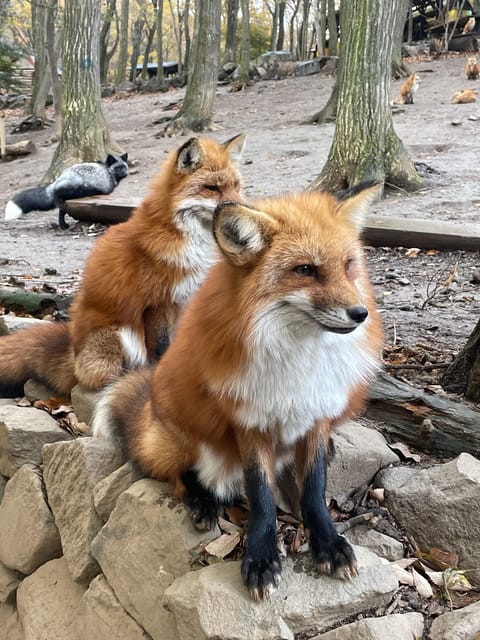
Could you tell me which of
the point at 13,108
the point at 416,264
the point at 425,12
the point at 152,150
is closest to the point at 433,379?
the point at 416,264

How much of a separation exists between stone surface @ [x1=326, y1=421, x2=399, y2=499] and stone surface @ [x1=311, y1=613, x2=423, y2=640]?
29.8 inches

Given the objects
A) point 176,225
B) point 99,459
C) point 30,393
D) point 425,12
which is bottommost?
point 30,393

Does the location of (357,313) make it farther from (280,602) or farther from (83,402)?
(83,402)

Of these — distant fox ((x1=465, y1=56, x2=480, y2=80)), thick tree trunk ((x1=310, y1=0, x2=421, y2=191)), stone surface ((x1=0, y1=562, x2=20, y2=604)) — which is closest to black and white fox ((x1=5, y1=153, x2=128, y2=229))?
thick tree trunk ((x1=310, y1=0, x2=421, y2=191))

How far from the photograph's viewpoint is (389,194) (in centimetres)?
925

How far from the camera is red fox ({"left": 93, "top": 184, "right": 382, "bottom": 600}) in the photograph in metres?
2.12

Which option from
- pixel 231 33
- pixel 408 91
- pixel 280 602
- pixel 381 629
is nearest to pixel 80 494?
pixel 280 602

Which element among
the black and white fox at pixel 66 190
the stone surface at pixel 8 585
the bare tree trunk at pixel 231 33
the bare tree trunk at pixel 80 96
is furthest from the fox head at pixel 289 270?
the bare tree trunk at pixel 231 33

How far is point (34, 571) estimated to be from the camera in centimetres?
357

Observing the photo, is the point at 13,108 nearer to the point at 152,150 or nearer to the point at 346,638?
the point at 152,150

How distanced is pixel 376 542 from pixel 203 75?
600 inches

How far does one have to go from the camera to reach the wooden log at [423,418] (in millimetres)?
2986

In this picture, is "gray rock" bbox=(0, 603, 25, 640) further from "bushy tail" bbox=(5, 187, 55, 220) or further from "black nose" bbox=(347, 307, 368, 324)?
"bushy tail" bbox=(5, 187, 55, 220)

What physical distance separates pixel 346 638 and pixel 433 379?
74.8 inches
